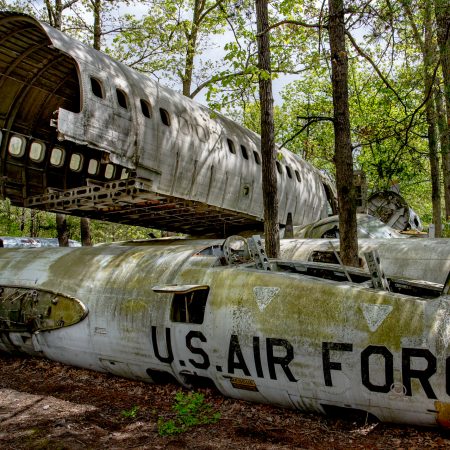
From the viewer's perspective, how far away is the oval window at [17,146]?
50.4 feet

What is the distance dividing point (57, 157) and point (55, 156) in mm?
82

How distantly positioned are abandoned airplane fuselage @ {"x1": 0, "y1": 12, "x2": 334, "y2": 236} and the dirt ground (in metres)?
6.55

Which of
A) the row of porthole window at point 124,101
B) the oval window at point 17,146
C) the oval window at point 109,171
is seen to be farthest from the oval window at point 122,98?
the oval window at point 17,146

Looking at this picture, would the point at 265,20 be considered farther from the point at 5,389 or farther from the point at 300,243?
the point at 5,389

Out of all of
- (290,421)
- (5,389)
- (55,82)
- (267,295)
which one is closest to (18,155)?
(55,82)

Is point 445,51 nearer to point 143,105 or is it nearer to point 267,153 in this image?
point 267,153

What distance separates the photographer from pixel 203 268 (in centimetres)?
919

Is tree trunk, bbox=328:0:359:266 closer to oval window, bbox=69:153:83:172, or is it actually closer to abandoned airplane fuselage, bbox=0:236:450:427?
abandoned airplane fuselage, bbox=0:236:450:427

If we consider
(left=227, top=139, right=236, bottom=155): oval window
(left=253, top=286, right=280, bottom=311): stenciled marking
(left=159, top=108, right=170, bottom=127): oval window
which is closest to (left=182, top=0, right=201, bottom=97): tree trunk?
(left=227, top=139, right=236, bottom=155): oval window

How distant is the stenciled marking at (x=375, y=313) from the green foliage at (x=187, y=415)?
2779 mm

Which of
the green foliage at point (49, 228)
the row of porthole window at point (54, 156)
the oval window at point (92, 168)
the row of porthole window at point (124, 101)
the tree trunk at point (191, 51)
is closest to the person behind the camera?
the row of porthole window at point (124, 101)

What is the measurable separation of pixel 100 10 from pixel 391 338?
21.5m

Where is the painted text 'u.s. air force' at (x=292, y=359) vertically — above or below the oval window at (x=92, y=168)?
below

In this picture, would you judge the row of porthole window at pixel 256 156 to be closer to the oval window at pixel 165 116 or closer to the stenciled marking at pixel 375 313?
the oval window at pixel 165 116
